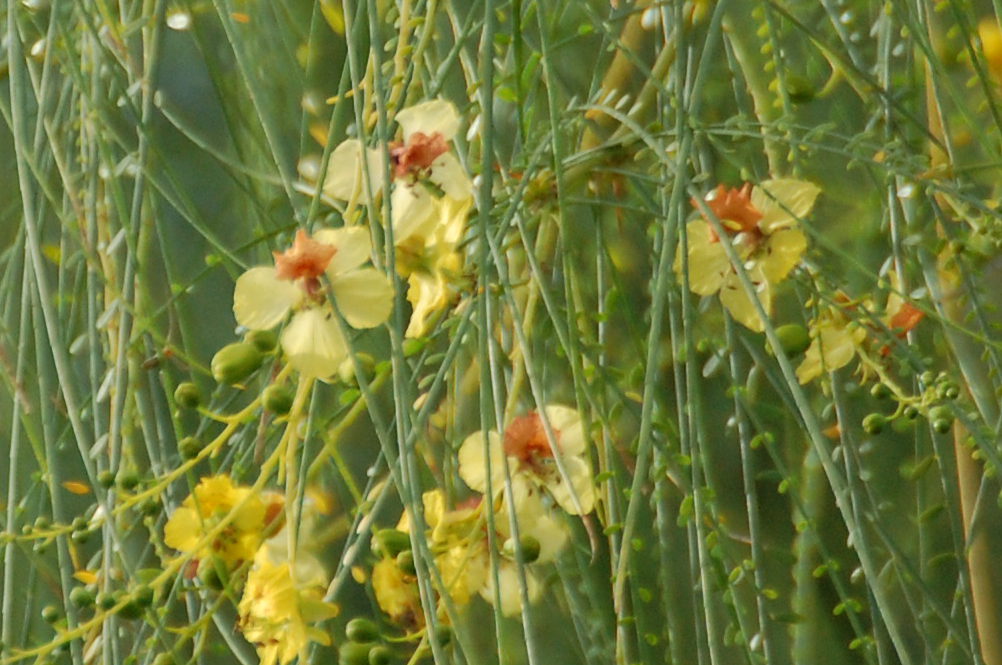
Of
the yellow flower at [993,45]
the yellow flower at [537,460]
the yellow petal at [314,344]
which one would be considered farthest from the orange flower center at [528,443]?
the yellow flower at [993,45]

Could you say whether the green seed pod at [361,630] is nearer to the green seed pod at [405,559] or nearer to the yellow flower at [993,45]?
the green seed pod at [405,559]

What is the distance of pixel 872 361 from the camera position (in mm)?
662

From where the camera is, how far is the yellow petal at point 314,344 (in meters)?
0.53

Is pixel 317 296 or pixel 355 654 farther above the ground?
pixel 317 296

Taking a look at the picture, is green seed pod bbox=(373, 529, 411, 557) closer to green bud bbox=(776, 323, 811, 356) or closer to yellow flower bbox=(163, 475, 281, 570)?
yellow flower bbox=(163, 475, 281, 570)

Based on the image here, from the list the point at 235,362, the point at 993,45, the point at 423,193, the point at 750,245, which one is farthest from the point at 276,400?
the point at 993,45

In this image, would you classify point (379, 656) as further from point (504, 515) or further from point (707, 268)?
point (707, 268)

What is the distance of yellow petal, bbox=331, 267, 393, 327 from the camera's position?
1.75ft

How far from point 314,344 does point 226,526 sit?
3.7 inches

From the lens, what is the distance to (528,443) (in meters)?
0.61

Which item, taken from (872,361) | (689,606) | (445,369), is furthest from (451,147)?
(689,606)

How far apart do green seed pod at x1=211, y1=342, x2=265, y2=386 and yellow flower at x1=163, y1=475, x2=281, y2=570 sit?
0.05 m

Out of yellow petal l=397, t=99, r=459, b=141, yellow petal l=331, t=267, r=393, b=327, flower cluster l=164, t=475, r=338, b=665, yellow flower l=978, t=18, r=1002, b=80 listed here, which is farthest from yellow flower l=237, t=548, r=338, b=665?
yellow flower l=978, t=18, r=1002, b=80

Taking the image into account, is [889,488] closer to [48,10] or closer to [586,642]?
[586,642]
